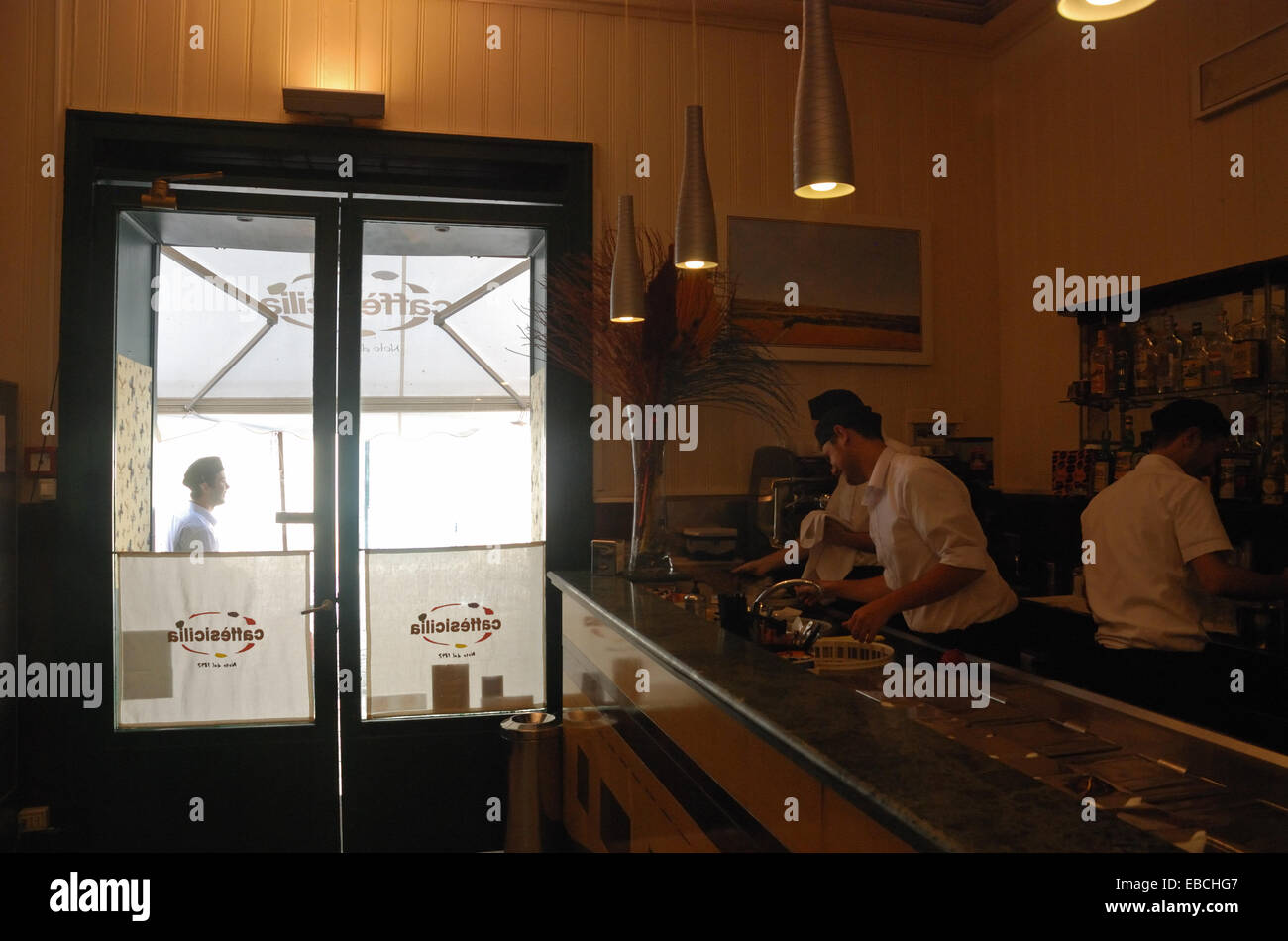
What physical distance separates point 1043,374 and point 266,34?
3.76m

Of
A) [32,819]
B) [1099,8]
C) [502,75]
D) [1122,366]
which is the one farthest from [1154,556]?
[32,819]

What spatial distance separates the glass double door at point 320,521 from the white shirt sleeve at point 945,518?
1.75 metres

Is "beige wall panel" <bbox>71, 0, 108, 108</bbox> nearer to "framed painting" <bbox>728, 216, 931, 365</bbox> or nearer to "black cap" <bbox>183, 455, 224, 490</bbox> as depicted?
"black cap" <bbox>183, 455, 224, 490</bbox>

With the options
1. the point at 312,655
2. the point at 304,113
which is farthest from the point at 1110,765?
the point at 304,113

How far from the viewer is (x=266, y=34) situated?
3889 millimetres

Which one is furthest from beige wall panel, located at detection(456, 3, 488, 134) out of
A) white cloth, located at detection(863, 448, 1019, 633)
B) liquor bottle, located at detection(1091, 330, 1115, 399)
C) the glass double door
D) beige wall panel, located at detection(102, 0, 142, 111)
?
liquor bottle, located at detection(1091, 330, 1115, 399)

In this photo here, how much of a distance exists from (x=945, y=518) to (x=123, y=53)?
365 cm

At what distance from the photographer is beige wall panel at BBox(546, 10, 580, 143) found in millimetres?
4176

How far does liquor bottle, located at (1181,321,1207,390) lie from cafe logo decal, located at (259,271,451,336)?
2.91 meters

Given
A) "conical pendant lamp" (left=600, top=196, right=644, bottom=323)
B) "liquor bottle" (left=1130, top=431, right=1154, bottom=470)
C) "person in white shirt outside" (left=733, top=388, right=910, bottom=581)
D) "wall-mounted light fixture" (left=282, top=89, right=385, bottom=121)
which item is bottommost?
"person in white shirt outside" (left=733, top=388, right=910, bottom=581)

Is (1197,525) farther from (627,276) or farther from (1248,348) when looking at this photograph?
(627,276)

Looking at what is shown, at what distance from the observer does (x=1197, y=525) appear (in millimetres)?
2738

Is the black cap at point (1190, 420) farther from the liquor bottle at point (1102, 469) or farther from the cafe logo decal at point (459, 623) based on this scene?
the cafe logo decal at point (459, 623)

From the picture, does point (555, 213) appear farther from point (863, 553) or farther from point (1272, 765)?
point (1272, 765)
